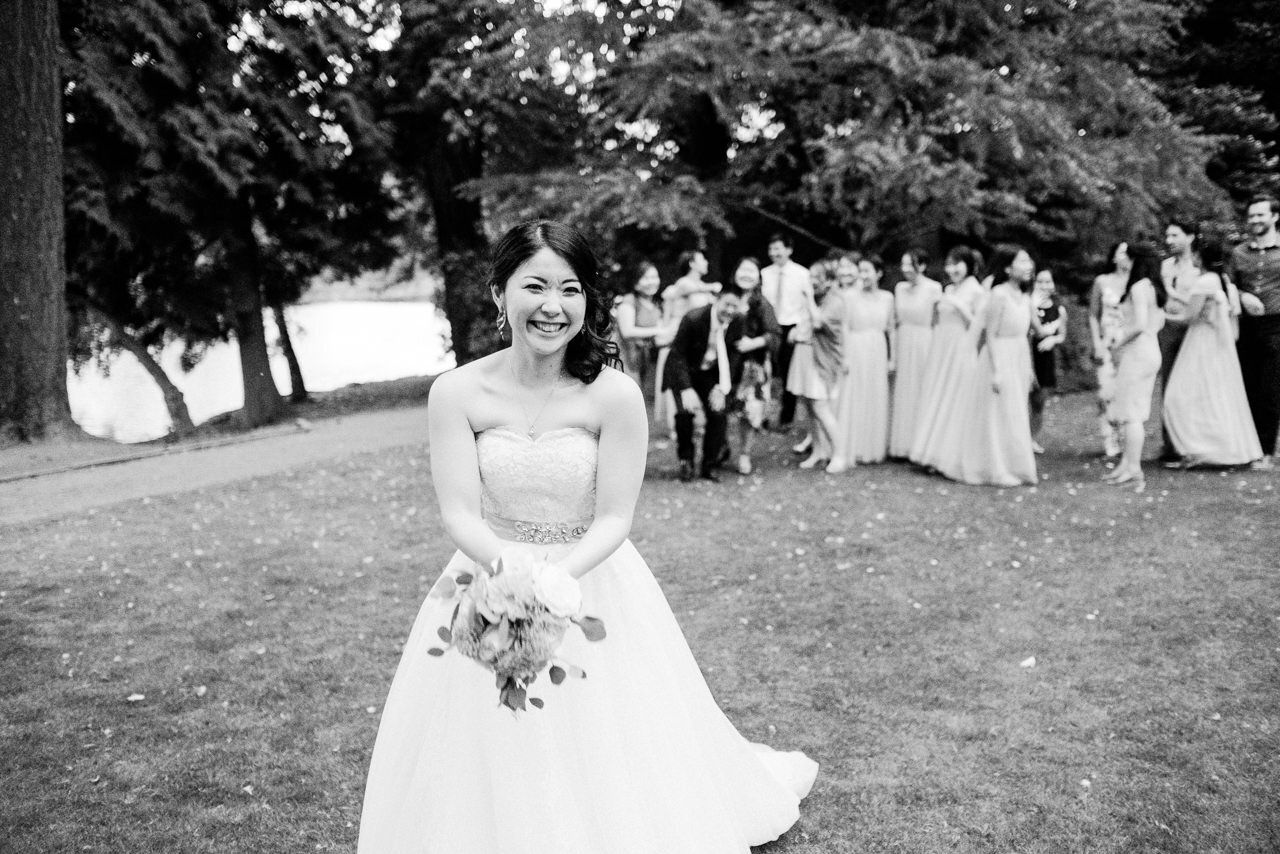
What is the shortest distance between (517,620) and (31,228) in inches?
416

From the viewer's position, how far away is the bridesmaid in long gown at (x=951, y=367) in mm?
9453

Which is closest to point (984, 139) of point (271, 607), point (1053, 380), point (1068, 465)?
point (1053, 380)

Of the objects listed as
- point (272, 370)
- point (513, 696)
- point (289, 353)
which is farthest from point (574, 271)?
point (272, 370)

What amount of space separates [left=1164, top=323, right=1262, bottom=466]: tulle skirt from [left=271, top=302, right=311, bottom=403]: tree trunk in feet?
47.1

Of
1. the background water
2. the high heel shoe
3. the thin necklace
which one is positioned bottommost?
the background water

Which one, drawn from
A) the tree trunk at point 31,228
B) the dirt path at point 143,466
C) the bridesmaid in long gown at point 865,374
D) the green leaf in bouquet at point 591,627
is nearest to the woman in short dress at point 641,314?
the bridesmaid in long gown at point 865,374

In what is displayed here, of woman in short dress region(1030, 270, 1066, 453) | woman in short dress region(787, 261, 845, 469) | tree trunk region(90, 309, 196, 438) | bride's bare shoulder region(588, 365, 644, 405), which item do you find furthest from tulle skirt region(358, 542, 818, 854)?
tree trunk region(90, 309, 196, 438)

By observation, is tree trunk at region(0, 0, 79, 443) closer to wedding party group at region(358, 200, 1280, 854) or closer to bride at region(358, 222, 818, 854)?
wedding party group at region(358, 200, 1280, 854)

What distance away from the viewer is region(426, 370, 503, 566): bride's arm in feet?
9.25

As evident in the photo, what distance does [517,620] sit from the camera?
7.89ft

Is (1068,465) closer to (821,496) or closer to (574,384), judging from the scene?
(821,496)

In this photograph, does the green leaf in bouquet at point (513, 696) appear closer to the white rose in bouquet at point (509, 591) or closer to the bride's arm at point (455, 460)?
the white rose in bouquet at point (509, 591)

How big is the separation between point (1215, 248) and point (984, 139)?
187 inches

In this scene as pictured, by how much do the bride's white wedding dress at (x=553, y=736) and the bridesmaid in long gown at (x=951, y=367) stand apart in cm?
706
